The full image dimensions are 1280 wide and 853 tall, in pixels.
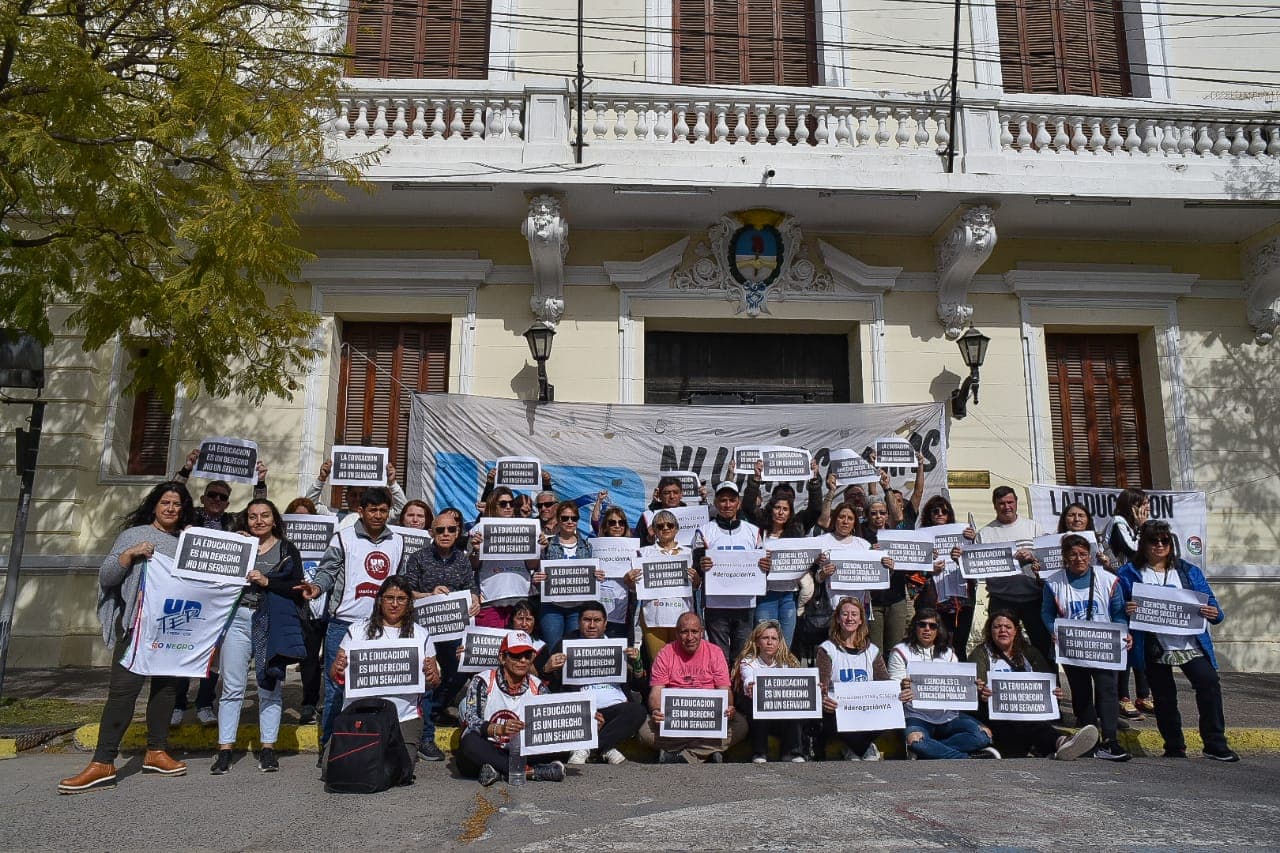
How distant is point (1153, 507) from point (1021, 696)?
470 centimetres

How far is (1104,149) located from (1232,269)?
92.3 inches

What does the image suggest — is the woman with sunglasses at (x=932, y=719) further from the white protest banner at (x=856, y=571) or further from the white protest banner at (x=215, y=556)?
the white protest banner at (x=215, y=556)

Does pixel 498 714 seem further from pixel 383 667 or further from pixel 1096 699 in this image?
pixel 1096 699

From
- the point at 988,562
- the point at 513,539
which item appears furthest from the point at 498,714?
the point at 988,562

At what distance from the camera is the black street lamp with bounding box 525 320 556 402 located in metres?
10.9

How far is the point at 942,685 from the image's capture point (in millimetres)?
6793

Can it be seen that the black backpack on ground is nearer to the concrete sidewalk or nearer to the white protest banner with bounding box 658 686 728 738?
the concrete sidewalk

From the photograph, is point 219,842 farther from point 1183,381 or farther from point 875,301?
point 1183,381

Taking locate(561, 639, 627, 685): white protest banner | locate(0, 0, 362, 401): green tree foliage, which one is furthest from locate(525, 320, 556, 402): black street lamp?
locate(561, 639, 627, 685): white protest banner

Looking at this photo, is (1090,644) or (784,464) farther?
(784,464)

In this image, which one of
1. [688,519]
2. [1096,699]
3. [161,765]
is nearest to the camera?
[161,765]

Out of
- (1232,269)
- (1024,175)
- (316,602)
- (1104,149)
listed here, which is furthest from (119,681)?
(1232,269)

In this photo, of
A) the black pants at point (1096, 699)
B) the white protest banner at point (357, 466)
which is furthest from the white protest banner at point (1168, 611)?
the white protest banner at point (357, 466)

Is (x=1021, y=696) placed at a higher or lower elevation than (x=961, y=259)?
lower
